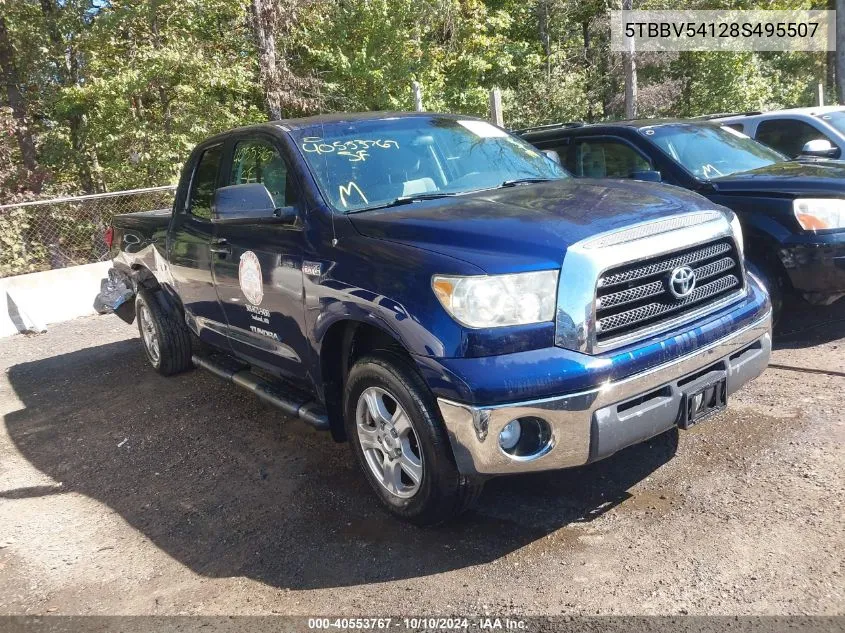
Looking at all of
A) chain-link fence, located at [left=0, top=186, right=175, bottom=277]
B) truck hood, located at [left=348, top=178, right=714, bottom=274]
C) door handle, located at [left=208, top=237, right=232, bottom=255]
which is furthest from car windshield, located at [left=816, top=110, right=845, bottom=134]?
chain-link fence, located at [left=0, top=186, right=175, bottom=277]

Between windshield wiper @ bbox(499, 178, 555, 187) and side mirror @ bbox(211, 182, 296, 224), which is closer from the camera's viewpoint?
side mirror @ bbox(211, 182, 296, 224)

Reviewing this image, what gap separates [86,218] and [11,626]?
8.47 m

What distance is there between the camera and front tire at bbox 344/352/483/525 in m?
3.04

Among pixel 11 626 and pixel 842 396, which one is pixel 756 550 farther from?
pixel 11 626

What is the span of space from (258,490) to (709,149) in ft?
15.6

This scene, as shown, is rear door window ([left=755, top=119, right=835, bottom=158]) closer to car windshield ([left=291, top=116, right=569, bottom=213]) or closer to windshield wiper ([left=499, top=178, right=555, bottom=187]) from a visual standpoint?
car windshield ([left=291, top=116, right=569, bottom=213])

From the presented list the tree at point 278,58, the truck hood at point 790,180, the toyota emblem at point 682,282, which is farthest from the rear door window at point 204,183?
the tree at point 278,58

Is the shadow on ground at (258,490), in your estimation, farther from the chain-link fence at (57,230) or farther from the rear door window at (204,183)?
the chain-link fence at (57,230)

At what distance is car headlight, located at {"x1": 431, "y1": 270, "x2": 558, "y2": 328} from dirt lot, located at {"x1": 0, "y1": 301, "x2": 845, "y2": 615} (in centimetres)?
106

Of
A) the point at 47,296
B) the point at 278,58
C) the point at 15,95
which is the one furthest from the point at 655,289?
the point at 15,95

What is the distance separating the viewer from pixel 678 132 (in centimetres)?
638

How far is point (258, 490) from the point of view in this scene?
4047mm

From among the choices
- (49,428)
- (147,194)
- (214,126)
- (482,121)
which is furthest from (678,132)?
(214,126)

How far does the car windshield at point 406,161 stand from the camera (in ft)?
12.5
